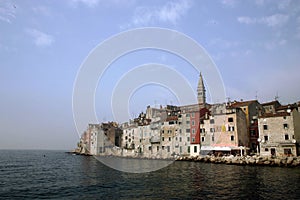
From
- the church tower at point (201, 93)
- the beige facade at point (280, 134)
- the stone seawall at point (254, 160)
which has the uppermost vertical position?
the church tower at point (201, 93)

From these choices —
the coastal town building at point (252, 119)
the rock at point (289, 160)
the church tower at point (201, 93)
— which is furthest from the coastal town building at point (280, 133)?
the church tower at point (201, 93)

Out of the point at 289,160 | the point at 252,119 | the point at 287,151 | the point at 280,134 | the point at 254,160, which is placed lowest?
the point at 254,160

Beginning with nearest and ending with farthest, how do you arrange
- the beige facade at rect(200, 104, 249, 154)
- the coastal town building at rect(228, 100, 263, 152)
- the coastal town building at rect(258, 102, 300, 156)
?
1. the coastal town building at rect(258, 102, 300, 156)
2. the beige facade at rect(200, 104, 249, 154)
3. the coastal town building at rect(228, 100, 263, 152)

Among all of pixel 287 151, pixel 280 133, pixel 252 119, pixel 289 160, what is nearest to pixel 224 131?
pixel 252 119

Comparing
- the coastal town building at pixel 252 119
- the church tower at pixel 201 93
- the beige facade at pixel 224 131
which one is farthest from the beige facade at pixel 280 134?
the church tower at pixel 201 93

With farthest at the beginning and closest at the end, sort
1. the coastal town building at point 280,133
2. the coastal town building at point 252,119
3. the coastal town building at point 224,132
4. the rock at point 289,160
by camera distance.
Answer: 1. the coastal town building at point 252,119
2. the coastal town building at point 224,132
3. the coastal town building at point 280,133
4. the rock at point 289,160

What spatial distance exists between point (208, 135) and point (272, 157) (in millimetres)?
19434

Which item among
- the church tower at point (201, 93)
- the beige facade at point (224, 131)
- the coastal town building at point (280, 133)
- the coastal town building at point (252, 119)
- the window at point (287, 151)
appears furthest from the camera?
the church tower at point (201, 93)

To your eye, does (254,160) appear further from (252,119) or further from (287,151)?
(252,119)

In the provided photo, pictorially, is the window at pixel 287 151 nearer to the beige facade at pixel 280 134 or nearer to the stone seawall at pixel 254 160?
the beige facade at pixel 280 134

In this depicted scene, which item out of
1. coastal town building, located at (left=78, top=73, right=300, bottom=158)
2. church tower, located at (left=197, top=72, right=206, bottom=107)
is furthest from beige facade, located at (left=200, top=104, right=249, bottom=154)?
church tower, located at (left=197, top=72, right=206, bottom=107)

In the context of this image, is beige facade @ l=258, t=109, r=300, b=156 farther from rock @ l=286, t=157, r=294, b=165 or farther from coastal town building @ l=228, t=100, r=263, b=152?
coastal town building @ l=228, t=100, r=263, b=152

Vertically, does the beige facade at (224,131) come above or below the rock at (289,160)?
above

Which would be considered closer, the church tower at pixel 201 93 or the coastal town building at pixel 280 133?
the coastal town building at pixel 280 133
